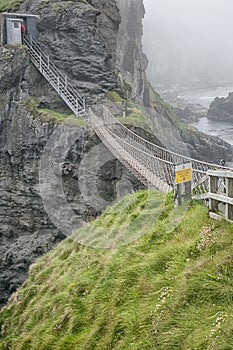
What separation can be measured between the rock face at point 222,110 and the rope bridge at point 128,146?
8465 centimetres

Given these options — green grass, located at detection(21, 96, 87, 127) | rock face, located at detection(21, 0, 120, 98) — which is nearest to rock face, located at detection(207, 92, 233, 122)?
rock face, located at detection(21, 0, 120, 98)

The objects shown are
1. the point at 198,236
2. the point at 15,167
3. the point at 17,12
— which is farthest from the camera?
the point at 17,12

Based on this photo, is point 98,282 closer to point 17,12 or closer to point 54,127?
point 54,127

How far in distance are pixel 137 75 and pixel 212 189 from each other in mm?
62903

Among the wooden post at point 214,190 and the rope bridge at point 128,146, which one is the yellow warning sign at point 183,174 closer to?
the rope bridge at point 128,146

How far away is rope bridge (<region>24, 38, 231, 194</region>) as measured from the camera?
11.6 m

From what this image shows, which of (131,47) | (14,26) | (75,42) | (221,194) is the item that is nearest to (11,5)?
(14,26)

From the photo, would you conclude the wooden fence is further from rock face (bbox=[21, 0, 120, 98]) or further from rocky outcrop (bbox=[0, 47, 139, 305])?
rock face (bbox=[21, 0, 120, 98])

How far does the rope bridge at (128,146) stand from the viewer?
1160cm

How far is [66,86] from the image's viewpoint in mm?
23906

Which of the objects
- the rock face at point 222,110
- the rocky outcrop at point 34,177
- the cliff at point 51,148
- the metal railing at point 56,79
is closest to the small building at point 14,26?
the metal railing at point 56,79

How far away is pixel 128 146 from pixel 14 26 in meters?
11.6

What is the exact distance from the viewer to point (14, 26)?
24578 mm

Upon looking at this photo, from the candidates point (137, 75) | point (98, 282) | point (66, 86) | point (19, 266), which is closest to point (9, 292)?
point (19, 266)
